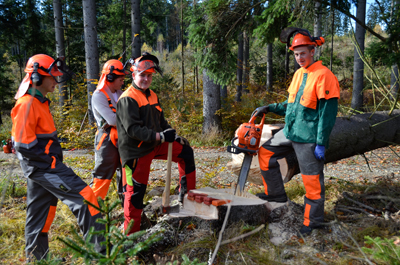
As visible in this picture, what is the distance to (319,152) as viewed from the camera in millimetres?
3008

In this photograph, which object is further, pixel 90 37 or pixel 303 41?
pixel 90 37

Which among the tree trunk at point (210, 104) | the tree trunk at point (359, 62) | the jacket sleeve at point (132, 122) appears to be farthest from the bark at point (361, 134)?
the tree trunk at point (359, 62)

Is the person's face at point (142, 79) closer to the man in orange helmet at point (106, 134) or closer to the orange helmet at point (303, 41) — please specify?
the man in orange helmet at point (106, 134)

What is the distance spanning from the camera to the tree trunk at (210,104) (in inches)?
342

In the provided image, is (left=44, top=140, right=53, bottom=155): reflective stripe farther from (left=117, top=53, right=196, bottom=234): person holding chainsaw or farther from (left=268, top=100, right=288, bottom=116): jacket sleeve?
(left=268, top=100, right=288, bottom=116): jacket sleeve

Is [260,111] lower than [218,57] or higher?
lower

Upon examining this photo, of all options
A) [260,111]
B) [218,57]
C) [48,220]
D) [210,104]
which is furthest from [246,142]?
[210,104]

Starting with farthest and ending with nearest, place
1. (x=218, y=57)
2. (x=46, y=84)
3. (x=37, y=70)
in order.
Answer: (x=218, y=57) < (x=46, y=84) < (x=37, y=70)

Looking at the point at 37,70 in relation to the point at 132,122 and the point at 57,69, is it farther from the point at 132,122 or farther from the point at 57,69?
the point at 132,122

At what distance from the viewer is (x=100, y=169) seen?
3520mm

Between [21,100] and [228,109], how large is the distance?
294 inches

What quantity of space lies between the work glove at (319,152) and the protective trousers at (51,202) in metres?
2.34

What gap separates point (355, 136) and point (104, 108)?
3.71 meters

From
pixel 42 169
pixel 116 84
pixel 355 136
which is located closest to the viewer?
pixel 42 169
